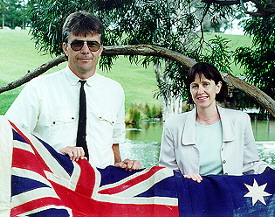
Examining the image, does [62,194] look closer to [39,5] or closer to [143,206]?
[143,206]

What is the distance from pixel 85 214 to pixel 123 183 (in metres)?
0.22

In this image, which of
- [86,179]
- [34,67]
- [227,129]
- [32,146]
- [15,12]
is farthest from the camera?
[34,67]

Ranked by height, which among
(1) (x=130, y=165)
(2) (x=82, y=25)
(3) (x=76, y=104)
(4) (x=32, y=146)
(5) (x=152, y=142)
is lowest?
(5) (x=152, y=142)

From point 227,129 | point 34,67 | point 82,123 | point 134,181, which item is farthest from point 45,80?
point 34,67

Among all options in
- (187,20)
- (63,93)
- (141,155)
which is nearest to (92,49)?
(63,93)

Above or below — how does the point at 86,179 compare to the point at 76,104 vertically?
below

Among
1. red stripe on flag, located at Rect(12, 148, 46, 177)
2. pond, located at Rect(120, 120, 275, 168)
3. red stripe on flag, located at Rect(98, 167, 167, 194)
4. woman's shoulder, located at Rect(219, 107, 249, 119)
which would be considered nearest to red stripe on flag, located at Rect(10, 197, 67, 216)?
red stripe on flag, located at Rect(12, 148, 46, 177)

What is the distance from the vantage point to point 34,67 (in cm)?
1332

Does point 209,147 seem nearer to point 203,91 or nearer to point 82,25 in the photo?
point 203,91

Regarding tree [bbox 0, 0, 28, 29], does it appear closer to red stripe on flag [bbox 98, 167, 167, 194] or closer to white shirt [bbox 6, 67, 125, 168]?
white shirt [bbox 6, 67, 125, 168]

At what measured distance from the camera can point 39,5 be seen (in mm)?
5867

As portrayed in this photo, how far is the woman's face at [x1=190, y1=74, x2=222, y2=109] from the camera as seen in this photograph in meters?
1.88

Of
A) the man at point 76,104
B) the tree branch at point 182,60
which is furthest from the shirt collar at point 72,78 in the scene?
the tree branch at point 182,60

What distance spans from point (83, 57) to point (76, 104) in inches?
7.2
